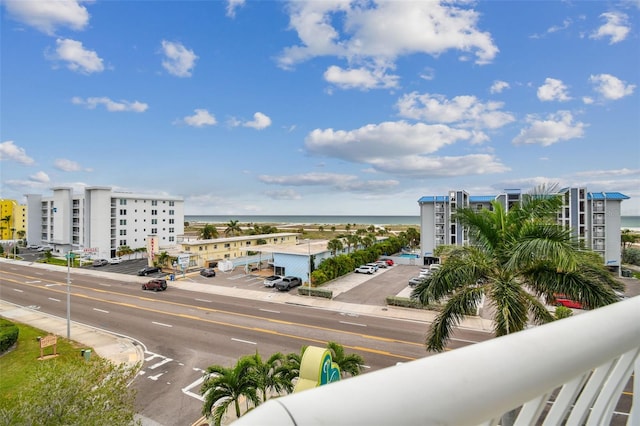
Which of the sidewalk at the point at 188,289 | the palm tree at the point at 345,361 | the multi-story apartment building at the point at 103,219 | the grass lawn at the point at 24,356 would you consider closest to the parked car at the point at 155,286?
the sidewalk at the point at 188,289

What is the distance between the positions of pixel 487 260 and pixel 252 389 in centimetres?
787

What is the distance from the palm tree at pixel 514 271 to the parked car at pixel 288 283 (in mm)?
21506

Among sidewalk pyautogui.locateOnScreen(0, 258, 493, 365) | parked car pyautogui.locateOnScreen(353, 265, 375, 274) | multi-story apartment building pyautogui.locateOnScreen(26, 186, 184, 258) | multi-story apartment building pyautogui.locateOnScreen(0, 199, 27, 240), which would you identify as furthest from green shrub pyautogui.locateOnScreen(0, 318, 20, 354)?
multi-story apartment building pyautogui.locateOnScreen(0, 199, 27, 240)

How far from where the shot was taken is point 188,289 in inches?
1198

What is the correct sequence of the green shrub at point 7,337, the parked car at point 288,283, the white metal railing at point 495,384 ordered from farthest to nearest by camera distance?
the parked car at point 288,283 → the green shrub at point 7,337 → the white metal railing at point 495,384

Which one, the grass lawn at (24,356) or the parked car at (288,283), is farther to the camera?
the parked car at (288,283)

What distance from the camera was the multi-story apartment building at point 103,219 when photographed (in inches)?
1887

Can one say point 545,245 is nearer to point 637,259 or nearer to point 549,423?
point 549,423

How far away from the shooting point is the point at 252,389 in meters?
9.68

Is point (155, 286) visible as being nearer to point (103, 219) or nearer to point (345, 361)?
point (345, 361)

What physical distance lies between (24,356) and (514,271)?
72.5 ft

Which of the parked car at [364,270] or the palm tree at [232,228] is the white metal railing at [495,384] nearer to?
the parked car at [364,270]

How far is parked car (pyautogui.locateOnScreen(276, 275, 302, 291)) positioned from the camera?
29.5 metres

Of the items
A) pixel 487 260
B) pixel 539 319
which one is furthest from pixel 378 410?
pixel 539 319
